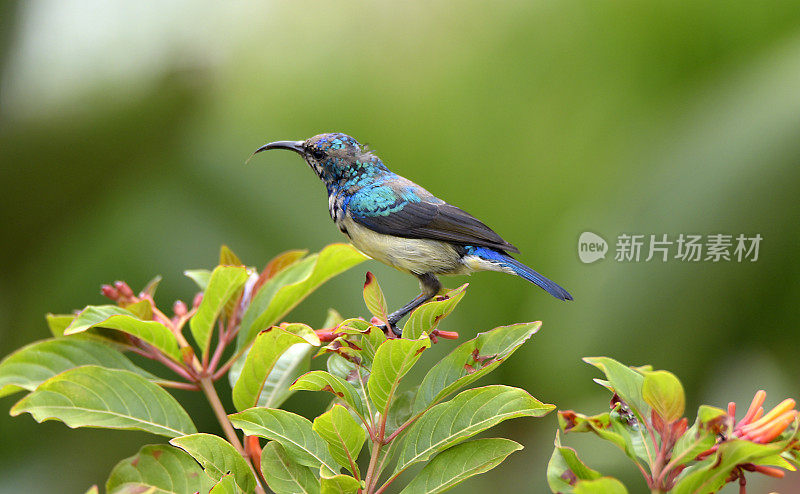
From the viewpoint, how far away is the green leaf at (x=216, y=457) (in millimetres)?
892

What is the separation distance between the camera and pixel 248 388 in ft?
3.50

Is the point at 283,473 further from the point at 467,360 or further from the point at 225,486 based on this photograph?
the point at 467,360

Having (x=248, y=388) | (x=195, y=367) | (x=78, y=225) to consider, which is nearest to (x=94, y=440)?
(x=78, y=225)

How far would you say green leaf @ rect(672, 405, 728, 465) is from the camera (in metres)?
0.72

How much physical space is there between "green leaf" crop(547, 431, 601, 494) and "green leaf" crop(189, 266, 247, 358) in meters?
0.62

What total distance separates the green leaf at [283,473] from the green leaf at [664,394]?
1.54 ft

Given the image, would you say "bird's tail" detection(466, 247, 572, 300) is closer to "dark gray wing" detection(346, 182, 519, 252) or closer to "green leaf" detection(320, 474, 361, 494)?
"dark gray wing" detection(346, 182, 519, 252)

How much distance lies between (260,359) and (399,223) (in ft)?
1.32

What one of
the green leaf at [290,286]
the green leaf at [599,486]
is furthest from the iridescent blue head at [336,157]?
the green leaf at [599,486]

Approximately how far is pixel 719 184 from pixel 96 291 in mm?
2809

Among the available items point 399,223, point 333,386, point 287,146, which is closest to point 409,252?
point 399,223

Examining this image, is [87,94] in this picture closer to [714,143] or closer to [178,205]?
[178,205]

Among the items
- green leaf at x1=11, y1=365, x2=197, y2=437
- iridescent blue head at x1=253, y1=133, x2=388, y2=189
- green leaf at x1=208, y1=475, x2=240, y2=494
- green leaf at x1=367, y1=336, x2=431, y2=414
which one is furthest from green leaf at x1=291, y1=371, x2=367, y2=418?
iridescent blue head at x1=253, y1=133, x2=388, y2=189

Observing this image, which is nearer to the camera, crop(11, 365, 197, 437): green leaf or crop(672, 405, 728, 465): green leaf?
crop(672, 405, 728, 465): green leaf
